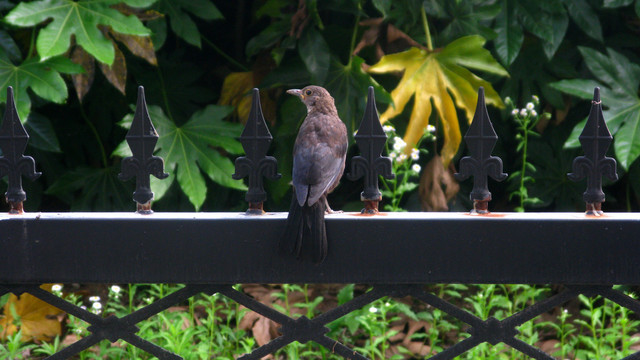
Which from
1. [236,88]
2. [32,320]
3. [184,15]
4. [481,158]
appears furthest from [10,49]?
[481,158]

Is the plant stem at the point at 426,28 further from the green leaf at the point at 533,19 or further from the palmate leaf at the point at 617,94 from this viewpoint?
the palmate leaf at the point at 617,94

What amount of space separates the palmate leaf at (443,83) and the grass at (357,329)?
671mm

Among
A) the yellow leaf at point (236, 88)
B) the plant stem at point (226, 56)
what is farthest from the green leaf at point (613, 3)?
the plant stem at point (226, 56)

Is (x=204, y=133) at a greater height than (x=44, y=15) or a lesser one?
lesser

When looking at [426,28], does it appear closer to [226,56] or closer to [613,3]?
[613,3]

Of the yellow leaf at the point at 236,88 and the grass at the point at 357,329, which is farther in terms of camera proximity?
the yellow leaf at the point at 236,88

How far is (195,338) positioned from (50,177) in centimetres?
116

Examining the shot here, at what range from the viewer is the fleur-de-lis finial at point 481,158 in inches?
66.3

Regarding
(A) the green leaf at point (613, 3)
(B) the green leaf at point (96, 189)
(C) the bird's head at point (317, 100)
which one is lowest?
(B) the green leaf at point (96, 189)

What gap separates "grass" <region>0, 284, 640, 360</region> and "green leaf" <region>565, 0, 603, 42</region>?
1191 mm

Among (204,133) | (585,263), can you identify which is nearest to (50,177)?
(204,133)

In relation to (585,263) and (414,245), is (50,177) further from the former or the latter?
(585,263)

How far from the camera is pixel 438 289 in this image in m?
3.44

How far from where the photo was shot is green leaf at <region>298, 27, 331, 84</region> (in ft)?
10.6
